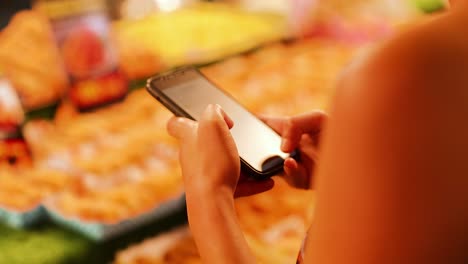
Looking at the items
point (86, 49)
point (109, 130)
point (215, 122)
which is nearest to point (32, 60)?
point (86, 49)

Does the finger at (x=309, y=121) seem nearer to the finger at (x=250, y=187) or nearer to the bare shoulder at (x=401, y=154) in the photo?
the finger at (x=250, y=187)

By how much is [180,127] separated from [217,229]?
0.72 feet

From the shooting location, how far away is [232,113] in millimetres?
979

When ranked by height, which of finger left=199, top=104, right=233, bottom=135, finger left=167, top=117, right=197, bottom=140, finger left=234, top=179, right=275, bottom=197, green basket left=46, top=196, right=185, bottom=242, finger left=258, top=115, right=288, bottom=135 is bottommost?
green basket left=46, top=196, right=185, bottom=242

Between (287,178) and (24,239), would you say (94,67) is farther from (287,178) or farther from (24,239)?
(287,178)

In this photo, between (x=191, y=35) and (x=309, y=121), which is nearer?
(x=309, y=121)

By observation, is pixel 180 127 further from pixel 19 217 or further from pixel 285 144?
pixel 19 217

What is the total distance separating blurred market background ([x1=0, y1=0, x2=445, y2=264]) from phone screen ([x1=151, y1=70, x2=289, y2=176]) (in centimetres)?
33

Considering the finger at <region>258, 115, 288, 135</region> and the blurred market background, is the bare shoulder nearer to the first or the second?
the finger at <region>258, 115, 288, 135</region>

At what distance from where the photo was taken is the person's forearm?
0.65 meters

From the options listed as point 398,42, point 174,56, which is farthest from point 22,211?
point 398,42

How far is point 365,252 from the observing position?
0.49m

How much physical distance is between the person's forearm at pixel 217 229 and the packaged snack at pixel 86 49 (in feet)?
3.76

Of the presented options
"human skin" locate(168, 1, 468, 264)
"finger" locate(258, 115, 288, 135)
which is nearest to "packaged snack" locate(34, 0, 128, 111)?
"finger" locate(258, 115, 288, 135)
